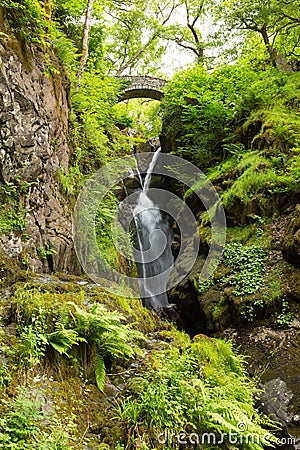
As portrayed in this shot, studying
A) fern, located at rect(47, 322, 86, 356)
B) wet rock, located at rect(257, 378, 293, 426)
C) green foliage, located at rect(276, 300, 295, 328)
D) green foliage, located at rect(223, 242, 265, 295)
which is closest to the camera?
fern, located at rect(47, 322, 86, 356)

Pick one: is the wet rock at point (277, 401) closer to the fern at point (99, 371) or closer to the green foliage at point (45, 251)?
the fern at point (99, 371)

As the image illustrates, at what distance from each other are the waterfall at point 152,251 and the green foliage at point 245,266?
94.4 inches

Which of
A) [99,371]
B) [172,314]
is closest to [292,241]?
[172,314]

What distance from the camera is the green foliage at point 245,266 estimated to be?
7363mm

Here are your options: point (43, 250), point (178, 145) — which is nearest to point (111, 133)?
point (178, 145)

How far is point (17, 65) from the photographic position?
585 cm

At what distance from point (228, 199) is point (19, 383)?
7371mm

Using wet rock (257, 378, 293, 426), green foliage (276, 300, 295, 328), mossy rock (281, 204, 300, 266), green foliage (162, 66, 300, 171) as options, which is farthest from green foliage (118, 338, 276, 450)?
green foliage (162, 66, 300, 171)

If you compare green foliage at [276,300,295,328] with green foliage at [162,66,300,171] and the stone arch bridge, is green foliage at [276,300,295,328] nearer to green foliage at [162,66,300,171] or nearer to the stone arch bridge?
green foliage at [162,66,300,171]

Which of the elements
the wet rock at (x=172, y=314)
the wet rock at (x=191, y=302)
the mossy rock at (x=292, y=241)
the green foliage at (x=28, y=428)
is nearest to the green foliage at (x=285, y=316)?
the mossy rock at (x=292, y=241)

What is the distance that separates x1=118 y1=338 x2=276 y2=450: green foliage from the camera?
291 centimetres

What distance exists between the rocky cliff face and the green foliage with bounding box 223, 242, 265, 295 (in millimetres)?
3493

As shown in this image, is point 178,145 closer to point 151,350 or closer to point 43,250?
point 43,250

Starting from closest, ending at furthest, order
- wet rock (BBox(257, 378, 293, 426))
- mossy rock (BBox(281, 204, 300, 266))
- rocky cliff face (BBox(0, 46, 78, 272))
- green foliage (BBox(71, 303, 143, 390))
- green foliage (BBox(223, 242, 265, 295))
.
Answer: green foliage (BBox(71, 303, 143, 390)) < wet rock (BBox(257, 378, 293, 426)) < rocky cliff face (BBox(0, 46, 78, 272)) < mossy rock (BBox(281, 204, 300, 266)) < green foliage (BBox(223, 242, 265, 295))
